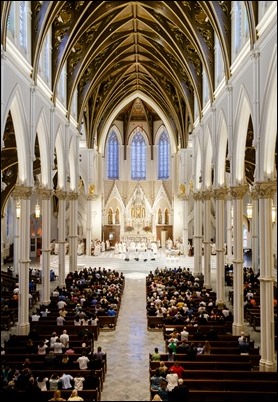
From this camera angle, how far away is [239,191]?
2000cm

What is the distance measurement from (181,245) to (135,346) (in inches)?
1226

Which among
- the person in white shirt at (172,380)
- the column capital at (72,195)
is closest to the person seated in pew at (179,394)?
the person in white shirt at (172,380)

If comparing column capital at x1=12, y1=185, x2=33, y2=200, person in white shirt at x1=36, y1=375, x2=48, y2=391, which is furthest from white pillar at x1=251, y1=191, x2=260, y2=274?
person in white shirt at x1=36, y1=375, x2=48, y2=391

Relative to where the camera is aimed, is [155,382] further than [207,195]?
No

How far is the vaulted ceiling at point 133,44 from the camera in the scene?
67.9 feet

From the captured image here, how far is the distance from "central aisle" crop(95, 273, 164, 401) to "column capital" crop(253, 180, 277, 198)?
7737mm

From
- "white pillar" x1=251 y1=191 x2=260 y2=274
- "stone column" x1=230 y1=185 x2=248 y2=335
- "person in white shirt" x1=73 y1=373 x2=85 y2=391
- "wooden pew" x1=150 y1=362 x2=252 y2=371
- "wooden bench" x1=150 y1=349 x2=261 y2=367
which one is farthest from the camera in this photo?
"white pillar" x1=251 y1=191 x2=260 y2=274

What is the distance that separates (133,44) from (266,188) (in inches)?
1015

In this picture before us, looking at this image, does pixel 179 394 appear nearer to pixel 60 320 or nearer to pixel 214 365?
pixel 214 365

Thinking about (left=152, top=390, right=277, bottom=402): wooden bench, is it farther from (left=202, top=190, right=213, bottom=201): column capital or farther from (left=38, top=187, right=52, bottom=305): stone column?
(left=202, top=190, right=213, bottom=201): column capital

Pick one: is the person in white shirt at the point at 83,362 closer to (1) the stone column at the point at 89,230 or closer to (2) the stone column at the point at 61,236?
(2) the stone column at the point at 61,236

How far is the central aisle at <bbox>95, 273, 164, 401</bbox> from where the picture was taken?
13.7 metres

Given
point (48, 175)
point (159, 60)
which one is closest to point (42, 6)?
point (48, 175)

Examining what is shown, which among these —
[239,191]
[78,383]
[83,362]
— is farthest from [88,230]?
[78,383]
